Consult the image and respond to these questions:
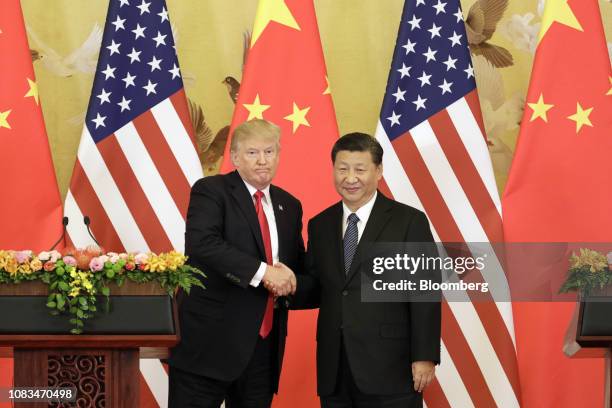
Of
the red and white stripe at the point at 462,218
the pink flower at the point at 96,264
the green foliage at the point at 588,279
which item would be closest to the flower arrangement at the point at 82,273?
the pink flower at the point at 96,264

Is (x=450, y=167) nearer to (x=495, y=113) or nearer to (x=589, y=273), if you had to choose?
(x=495, y=113)

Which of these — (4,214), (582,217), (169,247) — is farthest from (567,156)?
(4,214)

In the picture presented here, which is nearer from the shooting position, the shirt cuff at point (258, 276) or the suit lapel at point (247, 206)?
the shirt cuff at point (258, 276)

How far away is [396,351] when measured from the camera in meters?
3.33

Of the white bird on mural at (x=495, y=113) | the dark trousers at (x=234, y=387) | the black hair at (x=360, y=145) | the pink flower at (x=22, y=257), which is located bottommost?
the dark trousers at (x=234, y=387)

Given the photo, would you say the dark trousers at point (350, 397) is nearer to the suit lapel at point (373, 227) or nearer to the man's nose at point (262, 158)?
the suit lapel at point (373, 227)

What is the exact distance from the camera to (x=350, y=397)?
11.0 feet

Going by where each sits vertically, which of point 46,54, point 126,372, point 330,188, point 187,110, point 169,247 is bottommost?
point 126,372

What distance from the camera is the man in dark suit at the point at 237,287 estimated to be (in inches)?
134

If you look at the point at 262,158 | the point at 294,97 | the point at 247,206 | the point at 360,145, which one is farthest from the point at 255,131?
the point at 294,97

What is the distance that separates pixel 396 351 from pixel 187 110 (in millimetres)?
2046

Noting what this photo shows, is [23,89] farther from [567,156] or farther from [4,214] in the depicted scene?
[567,156]

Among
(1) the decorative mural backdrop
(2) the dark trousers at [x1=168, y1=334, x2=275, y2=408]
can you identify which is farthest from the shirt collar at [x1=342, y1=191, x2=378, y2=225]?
(1) the decorative mural backdrop

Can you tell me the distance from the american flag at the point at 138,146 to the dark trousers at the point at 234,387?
1220 millimetres
